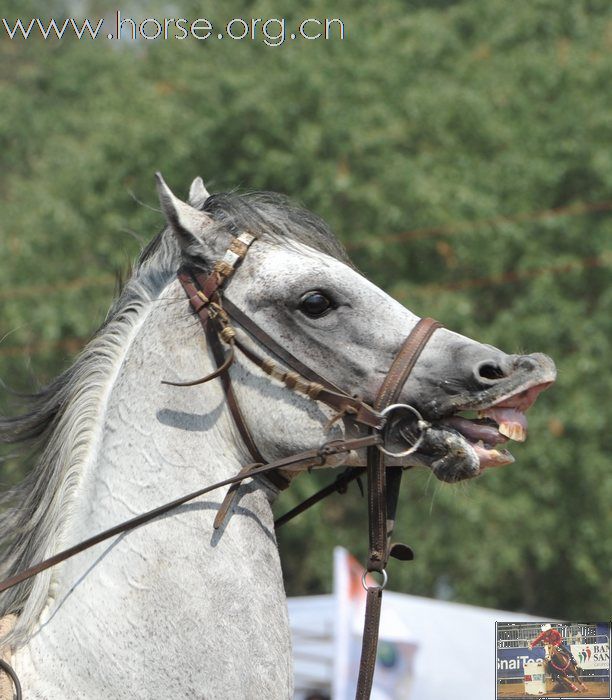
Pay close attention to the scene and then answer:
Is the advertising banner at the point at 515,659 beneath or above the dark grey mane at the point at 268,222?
beneath

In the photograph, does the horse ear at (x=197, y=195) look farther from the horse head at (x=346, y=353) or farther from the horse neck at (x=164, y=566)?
the horse neck at (x=164, y=566)

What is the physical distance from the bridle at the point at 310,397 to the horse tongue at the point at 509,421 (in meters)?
0.20

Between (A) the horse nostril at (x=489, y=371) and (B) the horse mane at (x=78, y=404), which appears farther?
(B) the horse mane at (x=78, y=404)

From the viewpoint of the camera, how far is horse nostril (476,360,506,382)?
3014 mm

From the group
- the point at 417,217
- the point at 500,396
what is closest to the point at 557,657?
the point at 500,396

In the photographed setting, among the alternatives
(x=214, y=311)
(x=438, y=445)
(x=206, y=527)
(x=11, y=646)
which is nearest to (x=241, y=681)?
(x=206, y=527)

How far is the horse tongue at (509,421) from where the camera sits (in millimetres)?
3053

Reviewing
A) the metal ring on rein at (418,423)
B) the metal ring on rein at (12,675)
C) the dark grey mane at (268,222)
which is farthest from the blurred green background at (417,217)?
the metal ring on rein at (12,675)

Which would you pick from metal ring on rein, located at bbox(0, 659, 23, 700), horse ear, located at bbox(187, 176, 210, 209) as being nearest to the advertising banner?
metal ring on rein, located at bbox(0, 659, 23, 700)

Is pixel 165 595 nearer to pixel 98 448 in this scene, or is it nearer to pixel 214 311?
pixel 98 448

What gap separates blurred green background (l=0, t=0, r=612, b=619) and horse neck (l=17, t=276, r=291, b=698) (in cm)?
960

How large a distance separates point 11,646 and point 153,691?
0.44 m

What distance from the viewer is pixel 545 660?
3721mm

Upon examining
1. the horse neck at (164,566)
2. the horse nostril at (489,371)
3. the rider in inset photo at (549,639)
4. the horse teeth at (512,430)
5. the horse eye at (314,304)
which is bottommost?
the rider in inset photo at (549,639)
